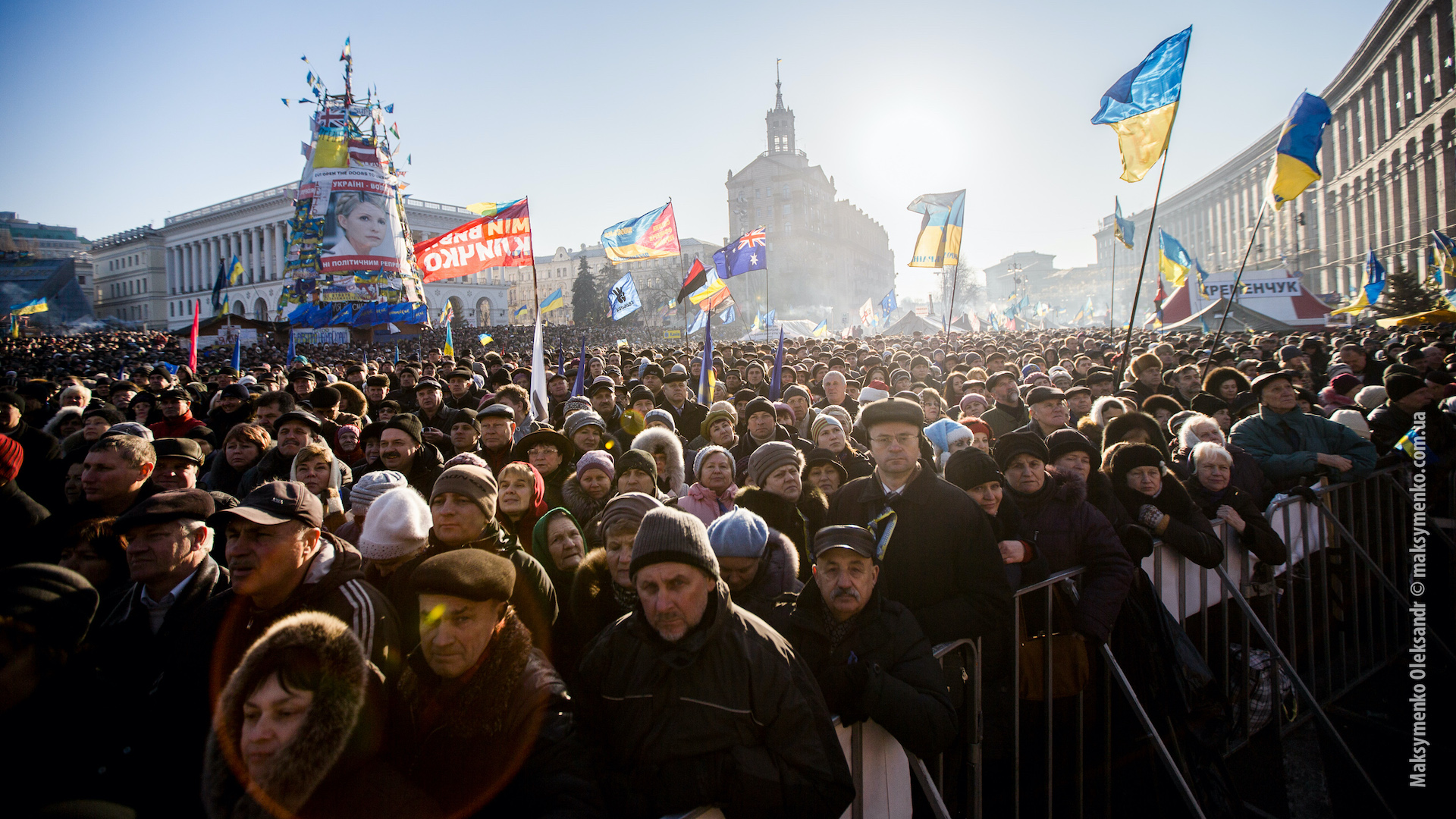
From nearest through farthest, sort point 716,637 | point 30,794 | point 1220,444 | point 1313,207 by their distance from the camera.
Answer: point 30,794 < point 716,637 < point 1220,444 < point 1313,207

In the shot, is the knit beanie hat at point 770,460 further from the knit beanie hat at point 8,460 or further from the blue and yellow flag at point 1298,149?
the blue and yellow flag at point 1298,149

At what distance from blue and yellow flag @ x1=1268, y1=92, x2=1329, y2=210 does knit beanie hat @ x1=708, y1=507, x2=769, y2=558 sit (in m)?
10.0

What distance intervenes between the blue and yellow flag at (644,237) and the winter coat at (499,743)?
1495cm

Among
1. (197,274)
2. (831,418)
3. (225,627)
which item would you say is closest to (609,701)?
(225,627)

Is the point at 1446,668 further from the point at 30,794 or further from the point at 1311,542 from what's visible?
the point at 30,794

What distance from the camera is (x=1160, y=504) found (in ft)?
12.4

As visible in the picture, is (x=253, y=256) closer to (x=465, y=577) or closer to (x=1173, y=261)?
(x=1173, y=261)

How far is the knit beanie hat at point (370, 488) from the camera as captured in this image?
3.68 m

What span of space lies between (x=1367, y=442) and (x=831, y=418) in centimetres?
375

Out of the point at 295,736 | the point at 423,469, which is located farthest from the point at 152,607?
the point at 423,469

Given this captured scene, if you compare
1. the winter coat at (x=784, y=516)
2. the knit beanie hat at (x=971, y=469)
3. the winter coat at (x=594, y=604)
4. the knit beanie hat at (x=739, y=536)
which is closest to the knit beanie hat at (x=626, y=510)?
the winter coat at (x=594, y=604)

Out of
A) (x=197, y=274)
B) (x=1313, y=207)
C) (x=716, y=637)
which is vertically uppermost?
(x=197, y=274)

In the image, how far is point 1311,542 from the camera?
4.64 meters

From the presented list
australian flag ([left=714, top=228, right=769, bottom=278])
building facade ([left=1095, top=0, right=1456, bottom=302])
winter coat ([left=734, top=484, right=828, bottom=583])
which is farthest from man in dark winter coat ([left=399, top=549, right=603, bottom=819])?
building facade ([left=1095, top=0, right=1456, bottom=302])
